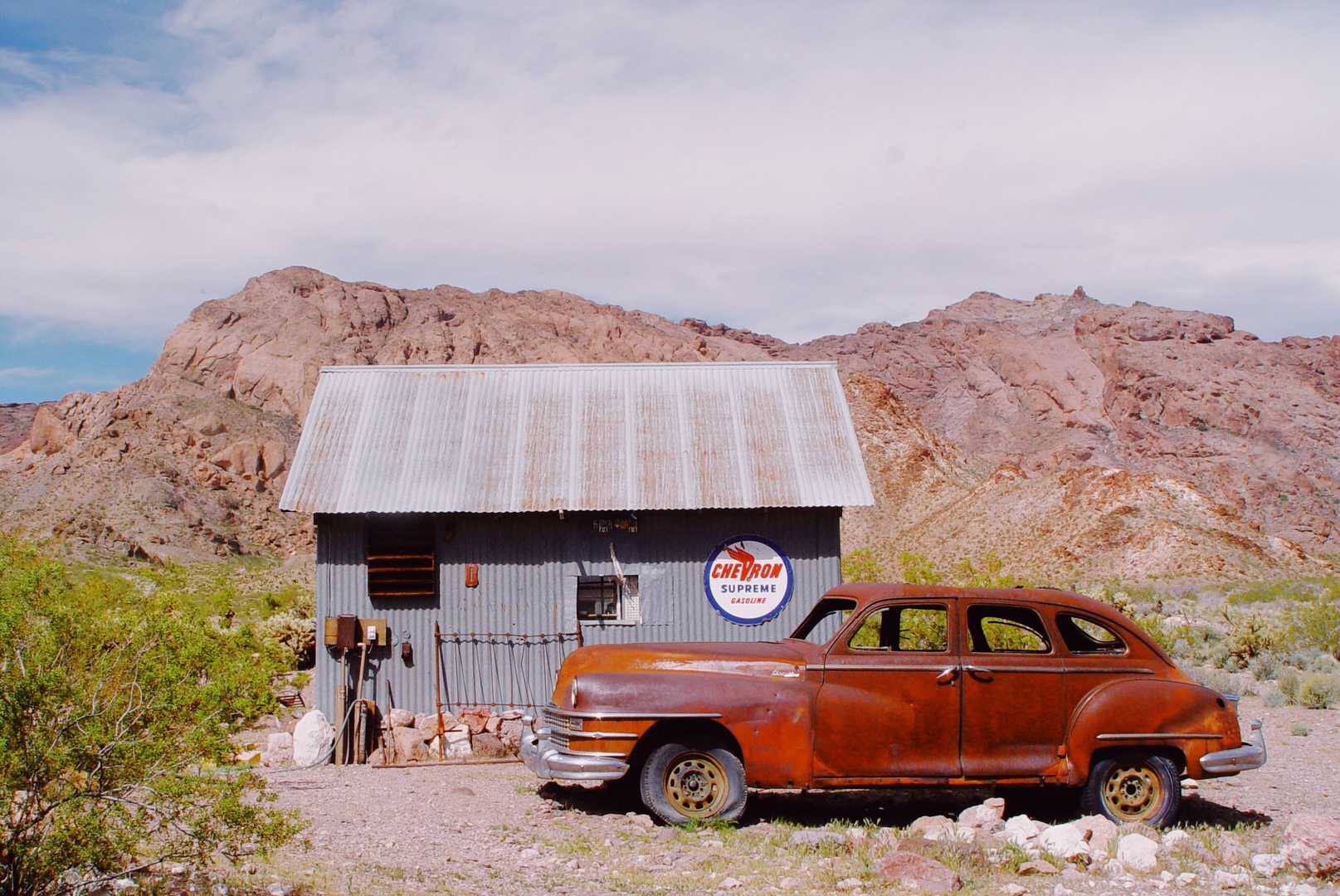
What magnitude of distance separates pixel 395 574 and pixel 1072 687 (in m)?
8.07

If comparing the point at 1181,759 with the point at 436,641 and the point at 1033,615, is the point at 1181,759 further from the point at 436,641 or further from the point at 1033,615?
the point at 436,641

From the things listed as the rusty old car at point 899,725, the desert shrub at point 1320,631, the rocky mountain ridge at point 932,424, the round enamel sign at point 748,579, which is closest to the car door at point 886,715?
the rusty old car at point 899,725

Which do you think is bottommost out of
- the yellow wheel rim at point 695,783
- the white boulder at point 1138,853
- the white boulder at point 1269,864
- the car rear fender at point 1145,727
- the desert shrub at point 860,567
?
the white boulder at point 1269,864

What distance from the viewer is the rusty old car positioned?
8.06 metres

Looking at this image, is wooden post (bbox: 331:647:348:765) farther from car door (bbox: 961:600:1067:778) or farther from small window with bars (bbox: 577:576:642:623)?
car door (bbox: 961:600:1067:778)

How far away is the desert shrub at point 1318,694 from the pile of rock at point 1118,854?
8467mm

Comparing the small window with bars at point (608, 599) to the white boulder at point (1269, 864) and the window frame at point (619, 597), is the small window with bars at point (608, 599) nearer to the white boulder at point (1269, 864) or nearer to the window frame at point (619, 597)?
the window frame at point (619, 597)

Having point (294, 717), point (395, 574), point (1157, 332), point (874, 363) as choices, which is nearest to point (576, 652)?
point (395, 574)

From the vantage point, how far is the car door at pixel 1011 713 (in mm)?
8125

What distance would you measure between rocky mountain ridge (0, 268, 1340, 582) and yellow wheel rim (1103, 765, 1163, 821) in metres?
34.5

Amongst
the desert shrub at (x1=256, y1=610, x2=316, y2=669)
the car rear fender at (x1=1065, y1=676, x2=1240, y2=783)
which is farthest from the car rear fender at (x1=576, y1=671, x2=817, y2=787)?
the desert shrub at (x1=256, y1=610, x2=316, y2=669)

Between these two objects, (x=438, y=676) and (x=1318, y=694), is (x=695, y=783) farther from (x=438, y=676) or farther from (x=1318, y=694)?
(x=1318, y=694)

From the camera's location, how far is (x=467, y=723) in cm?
1266

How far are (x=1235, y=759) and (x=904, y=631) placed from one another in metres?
4.95
